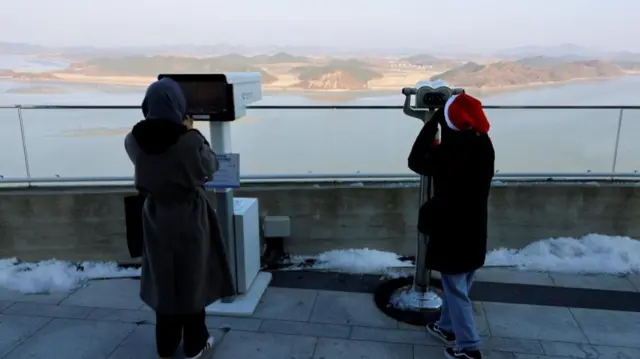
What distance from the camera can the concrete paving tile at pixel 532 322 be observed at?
3.26m

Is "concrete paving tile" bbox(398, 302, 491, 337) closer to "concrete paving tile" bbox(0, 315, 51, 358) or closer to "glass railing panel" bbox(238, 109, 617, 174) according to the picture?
"glass railing panel" bbox(238, 109, 617, 174)

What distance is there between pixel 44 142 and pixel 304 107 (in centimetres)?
261

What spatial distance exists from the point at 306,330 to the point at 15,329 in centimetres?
205

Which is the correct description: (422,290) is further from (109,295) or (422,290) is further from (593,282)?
(109,295)

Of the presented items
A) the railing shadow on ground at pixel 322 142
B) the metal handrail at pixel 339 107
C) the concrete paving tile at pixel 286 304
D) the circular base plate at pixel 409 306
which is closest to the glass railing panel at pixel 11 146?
the railing shadow on ground at pixel 322 142

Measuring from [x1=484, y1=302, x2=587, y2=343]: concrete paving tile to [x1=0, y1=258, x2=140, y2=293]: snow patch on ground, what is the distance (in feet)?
10.2

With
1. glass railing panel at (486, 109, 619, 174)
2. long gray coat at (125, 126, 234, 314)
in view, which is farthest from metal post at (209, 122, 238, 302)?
glass railing panel at (486, 109, 619, 174)

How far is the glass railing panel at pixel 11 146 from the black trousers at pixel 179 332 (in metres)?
2.88

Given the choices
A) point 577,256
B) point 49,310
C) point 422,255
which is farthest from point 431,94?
point 49,310

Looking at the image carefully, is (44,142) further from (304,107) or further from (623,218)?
(623,218)

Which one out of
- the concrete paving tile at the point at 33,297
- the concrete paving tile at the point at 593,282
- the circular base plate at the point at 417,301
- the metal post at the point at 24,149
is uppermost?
the metal post at the point at 24,149

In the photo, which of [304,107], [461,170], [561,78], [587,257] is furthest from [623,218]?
[304,107]

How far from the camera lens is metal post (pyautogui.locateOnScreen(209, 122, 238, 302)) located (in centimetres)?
332

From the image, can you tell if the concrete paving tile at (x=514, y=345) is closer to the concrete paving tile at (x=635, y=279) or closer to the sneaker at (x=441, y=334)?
the sneaker at (x=441, y=334)
